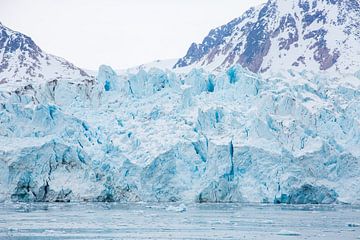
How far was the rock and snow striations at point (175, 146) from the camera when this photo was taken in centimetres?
2883

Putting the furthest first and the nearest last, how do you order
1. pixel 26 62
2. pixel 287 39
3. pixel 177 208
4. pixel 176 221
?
1. pixel 287 39
2. pixel 26 62
3. pixel 177 208
4. pixel 176 221

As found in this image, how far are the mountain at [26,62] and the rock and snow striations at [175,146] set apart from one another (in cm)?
4233

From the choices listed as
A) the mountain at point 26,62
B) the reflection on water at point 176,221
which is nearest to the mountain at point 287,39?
the mountain at point 26,62

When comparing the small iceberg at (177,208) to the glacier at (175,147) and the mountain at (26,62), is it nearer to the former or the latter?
the glacier at (175,147)

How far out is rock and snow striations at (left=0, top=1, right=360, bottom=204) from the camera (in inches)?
1135

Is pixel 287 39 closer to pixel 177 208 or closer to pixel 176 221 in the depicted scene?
pixel 177 208

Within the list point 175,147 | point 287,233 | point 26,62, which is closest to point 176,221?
point 287,233

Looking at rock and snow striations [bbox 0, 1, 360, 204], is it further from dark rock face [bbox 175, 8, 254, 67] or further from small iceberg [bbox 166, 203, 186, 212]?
dark rock face [bbox 175, 8, 254, 67]

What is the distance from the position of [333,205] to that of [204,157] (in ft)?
20.3

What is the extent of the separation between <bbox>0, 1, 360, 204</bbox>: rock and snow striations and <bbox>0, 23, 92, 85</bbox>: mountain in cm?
4233

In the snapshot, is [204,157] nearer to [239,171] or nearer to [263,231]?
[239,171]

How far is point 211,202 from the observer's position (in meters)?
30.2

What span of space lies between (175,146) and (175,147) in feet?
0.15

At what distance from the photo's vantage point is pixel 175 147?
98.7ft
